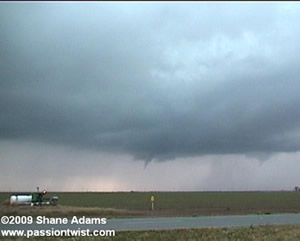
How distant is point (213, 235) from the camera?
70.4 feet

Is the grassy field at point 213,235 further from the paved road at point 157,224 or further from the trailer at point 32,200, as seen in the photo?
the trailer at point 32,200

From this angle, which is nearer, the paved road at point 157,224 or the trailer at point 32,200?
the paved road at point 157,224

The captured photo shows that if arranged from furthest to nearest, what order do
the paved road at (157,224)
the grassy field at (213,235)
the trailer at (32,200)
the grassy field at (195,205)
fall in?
the trailer at (32,200) → the grassy field at (195,205) → the paved road at (157,224) → the grassy field at (213,235)

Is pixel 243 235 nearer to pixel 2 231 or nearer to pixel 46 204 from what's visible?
pixel 2 231

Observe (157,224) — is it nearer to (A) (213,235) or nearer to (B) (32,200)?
(A) (213,235)

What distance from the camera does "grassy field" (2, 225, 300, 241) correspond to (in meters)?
20.5

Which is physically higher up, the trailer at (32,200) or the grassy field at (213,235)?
the trailer at (32,200)

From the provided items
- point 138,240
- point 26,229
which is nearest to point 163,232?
point 138,240

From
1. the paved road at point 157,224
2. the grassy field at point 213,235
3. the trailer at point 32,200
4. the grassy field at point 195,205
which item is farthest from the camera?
the trailer at point 32,200

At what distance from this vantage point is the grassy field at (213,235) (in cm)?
2047

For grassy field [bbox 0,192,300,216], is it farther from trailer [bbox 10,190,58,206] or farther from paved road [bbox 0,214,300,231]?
paved road [bbox 0,214,300,231]

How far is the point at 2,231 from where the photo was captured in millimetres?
22828

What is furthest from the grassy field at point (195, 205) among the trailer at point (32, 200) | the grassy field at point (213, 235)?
the grassy field at point (213, 235)

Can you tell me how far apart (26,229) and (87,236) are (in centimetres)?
432
